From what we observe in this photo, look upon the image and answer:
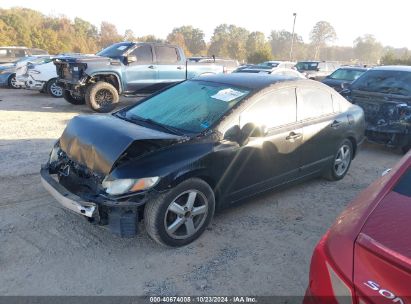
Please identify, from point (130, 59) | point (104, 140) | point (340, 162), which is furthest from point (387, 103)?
point (130, 59)

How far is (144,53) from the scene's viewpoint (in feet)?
34.4

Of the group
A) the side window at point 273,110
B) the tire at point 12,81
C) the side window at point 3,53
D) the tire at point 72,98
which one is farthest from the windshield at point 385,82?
the side window at point 3,53

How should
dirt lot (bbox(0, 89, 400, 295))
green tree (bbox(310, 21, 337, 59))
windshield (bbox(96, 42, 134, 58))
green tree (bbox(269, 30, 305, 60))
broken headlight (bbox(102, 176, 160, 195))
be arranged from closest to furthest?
dirt lot (bbox(0, 89, 400, 295))
broken headlight (bbox(102, 176, 160, 195))
windshield (bbox(96, 42, 134, 58))
green tree (bbox(269, 30, 305, 60))
green tree (bbox(310, 21, 337, 59))

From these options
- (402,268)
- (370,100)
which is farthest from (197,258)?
(370,100)

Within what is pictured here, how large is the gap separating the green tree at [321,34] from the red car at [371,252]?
83.7 metres

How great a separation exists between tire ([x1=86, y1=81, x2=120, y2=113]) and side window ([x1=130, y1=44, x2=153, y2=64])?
1275 millimetres

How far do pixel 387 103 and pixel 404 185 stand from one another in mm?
5451

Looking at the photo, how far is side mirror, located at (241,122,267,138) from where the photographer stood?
12.0ft

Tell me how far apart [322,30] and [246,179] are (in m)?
85.5

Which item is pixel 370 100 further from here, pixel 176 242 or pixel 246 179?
pixel 176 242

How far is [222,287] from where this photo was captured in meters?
2.90

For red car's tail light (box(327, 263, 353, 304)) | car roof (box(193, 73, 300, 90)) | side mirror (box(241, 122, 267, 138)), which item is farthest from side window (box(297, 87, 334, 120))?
red car's tail light (box(327, 263, 353, 304))

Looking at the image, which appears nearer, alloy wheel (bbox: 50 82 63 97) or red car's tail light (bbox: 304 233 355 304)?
red car's tail light (bbox: 304 233 355 304)

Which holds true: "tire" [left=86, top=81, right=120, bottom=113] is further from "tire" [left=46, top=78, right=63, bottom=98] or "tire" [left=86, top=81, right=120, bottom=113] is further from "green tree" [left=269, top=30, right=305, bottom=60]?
"green tree" [left=269, top=30, right=305, bottom=60]
